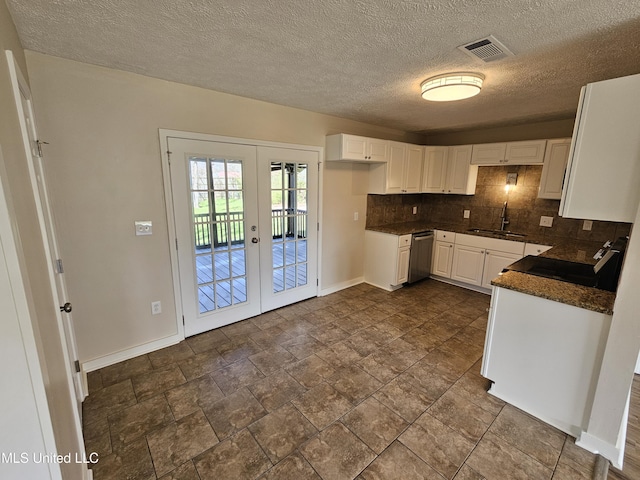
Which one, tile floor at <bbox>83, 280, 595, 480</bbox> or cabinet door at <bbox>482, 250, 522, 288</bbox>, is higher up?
cabinet door at <bbox>482, 250, 522, 288</bbox>

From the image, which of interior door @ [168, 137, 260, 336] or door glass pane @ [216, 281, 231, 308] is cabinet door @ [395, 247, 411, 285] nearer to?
interior door @ [168, 137, 260, 336]

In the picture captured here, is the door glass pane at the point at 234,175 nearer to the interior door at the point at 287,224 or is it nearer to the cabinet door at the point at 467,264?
the interior door at the point at 287,224

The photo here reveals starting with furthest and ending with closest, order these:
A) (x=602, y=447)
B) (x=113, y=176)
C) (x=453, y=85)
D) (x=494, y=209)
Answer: (x=494, y=209) → (x=113, y=176) → (x=453, y=85) → (x=602, y=447)

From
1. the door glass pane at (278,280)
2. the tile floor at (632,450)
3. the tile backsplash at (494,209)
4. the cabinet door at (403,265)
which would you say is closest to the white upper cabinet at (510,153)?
the tile backsplash at (494,209)

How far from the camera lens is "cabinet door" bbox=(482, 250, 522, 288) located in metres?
3.79

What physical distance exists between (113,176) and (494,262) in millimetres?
4431

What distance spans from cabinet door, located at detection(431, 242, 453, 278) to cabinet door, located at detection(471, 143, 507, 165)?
1280 mm

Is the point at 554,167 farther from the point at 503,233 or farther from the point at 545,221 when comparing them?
the point at 503,233

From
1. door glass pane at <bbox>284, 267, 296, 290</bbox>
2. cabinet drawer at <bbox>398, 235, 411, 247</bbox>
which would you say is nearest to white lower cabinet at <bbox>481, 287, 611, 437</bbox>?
cabinet drawer at <bbox>398, 235, 411, 247</bbox>

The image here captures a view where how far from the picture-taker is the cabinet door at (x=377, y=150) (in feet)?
12.6

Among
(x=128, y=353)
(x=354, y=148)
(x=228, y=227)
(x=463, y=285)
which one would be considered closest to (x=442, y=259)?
(x=463, y=285)

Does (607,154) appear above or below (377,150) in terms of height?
below

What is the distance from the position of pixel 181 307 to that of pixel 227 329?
55cm

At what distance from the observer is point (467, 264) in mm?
4207
